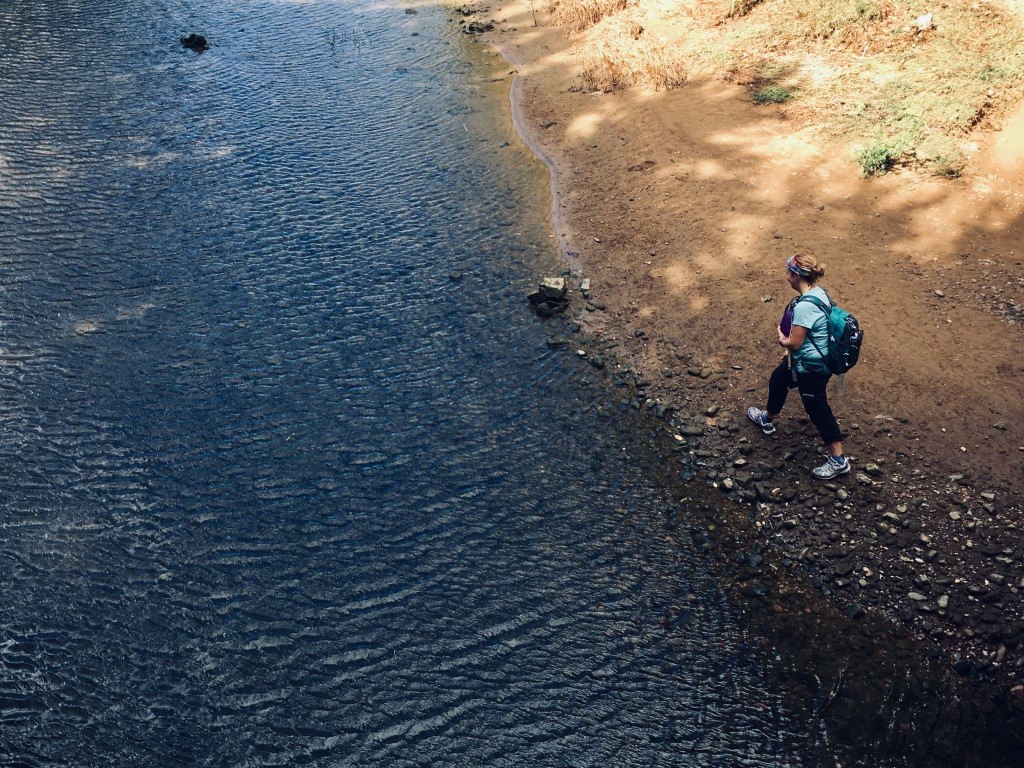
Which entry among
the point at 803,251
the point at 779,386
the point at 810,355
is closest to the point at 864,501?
the point at 779,386

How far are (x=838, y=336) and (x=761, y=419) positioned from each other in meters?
1.66

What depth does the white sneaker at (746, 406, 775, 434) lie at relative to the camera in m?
9.30

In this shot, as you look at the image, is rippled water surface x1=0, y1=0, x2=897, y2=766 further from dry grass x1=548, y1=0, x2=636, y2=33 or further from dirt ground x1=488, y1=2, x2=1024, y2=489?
dry grass x1=548, y1=0, x2=636, y2=33

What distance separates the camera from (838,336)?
314 inches

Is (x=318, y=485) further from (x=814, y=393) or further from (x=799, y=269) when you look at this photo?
(x=799, y=269)

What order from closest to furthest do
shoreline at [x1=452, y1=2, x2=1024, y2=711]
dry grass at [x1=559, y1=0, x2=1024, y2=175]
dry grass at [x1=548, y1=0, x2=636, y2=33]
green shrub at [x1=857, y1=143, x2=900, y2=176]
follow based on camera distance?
shoreline at [x1=452, y1=2, x2=1024, y2=711]
green shrub at [x1=857, y1=143, x2=900, y2=176]
dry grass at [x1=559, y1=0, x2=1024, y2=175]
dry grass at [x1=548, y1=0, x2=636, y2=33]

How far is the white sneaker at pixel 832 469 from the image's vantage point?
28.4ft

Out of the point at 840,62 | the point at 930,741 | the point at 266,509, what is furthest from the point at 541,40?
the point at 930,741

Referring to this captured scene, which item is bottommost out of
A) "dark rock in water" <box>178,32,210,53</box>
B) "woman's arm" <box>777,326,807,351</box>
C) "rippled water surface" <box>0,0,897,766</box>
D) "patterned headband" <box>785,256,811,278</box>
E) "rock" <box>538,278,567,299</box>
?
"rippled water surface" <box>0,0,897,766</box>

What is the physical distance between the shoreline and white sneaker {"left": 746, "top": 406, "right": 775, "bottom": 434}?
0.45 feet

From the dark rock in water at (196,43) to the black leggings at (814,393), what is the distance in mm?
17008

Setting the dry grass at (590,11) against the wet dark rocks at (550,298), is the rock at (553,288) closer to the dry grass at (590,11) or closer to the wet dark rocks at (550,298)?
the wet dark rocks at (550,298)

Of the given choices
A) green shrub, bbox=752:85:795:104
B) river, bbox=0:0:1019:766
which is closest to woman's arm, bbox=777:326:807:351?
river, bbox=0:0:1019:766

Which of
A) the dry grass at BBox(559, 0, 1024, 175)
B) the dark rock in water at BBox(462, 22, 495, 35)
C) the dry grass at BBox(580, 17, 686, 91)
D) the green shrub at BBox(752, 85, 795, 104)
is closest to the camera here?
the dry grass at BBox(559, 0, 1024, 175)
